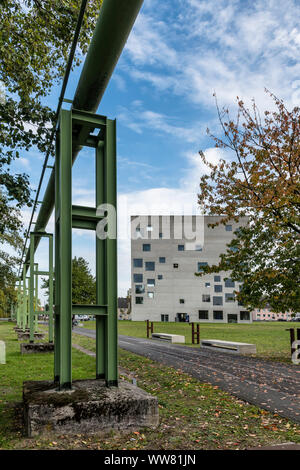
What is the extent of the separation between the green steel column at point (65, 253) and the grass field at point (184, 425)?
937 mm

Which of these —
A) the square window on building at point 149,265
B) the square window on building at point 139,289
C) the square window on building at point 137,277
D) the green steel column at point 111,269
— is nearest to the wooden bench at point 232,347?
the green steel column at point 111,269

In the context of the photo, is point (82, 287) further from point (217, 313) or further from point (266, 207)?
point (266, 207)

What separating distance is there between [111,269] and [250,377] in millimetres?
5926

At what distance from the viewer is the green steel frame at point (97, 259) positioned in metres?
5.25

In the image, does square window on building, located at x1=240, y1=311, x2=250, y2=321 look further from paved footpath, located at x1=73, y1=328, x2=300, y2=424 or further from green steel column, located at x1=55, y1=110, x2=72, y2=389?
green steel column, located at x1=55, y1=110, x2=72, y2=389

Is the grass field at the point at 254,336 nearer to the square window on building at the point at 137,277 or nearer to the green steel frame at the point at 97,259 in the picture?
the green steel frame at the point at 97,259

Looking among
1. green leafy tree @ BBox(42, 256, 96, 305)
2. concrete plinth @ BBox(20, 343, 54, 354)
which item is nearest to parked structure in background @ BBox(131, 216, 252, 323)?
green leafy tree @ BBox(42, 256, 96, 305)

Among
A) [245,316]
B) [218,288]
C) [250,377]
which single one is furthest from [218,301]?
[250,377]

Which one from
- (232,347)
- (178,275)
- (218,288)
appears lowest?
(218,288)

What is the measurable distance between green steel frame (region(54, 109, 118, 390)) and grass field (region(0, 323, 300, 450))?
2.87ft

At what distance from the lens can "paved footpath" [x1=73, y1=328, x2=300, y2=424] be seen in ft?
22.9

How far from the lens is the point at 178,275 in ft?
230

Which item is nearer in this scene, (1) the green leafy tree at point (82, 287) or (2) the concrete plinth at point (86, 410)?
(2) the concrete plinth at point (86, 410)

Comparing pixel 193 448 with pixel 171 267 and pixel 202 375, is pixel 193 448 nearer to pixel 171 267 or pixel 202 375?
pixel 202 375
